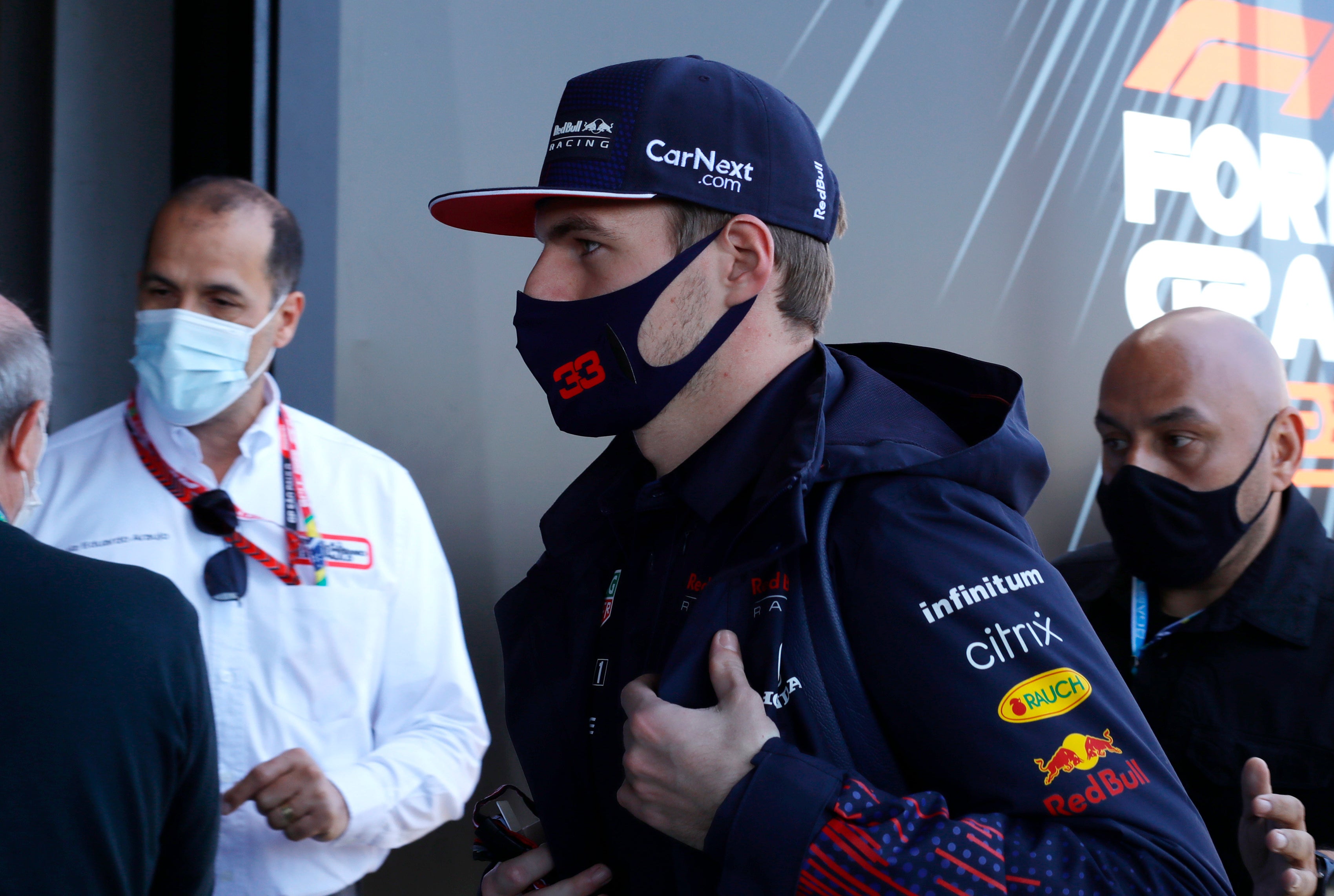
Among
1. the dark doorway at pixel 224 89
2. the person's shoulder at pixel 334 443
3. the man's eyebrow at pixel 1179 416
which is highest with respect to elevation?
the dark doorway at pixel 224 89

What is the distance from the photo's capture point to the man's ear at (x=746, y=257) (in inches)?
47.1

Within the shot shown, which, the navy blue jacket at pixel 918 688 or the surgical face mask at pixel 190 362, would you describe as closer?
the navy blue jacket at pixel 918 688

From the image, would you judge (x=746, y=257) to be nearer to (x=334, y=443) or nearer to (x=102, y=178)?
(x=334, y=443)

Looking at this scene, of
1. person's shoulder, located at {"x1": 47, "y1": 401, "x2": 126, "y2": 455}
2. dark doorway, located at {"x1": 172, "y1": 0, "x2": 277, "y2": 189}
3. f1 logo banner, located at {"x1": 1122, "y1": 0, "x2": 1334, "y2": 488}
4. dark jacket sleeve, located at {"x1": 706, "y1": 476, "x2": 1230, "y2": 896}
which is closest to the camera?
dark jacket sleeve, located at {"x1": 706, "y1": 476, "x2": 1230, "y2": 896}

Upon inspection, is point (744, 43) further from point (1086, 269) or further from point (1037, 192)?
point (1086, 269)

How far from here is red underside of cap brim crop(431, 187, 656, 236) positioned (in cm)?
127

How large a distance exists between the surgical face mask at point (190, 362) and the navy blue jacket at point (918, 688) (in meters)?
1.35

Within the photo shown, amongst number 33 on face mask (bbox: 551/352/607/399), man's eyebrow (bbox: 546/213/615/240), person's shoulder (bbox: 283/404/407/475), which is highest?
man's eyebrow (bbox: 546/213/615/240)

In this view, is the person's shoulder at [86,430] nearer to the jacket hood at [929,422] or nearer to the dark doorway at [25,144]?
the dark doorway at [25,144]

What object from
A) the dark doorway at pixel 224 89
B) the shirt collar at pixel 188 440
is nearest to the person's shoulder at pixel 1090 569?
the shirt collar at pixel 188 440

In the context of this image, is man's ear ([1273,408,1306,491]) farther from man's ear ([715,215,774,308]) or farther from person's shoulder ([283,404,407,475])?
person's shoulder ([283,404,407,475])

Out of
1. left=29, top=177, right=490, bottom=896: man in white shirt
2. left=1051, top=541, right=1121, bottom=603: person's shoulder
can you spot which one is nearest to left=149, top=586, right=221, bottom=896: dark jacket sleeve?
left=29, top=177, right=490, bottom=896: man in white shirt

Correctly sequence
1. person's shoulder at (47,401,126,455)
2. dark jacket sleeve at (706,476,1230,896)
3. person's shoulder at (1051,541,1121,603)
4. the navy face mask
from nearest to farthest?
1. dark jacket sleeve at (706,476,1230,896)
2. the navy face mask
3. person's shoulder at (47,401,126,455)
4. person's shoulder at (1051,541,1121,603)

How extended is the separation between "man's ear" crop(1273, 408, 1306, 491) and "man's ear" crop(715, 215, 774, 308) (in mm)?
1452
